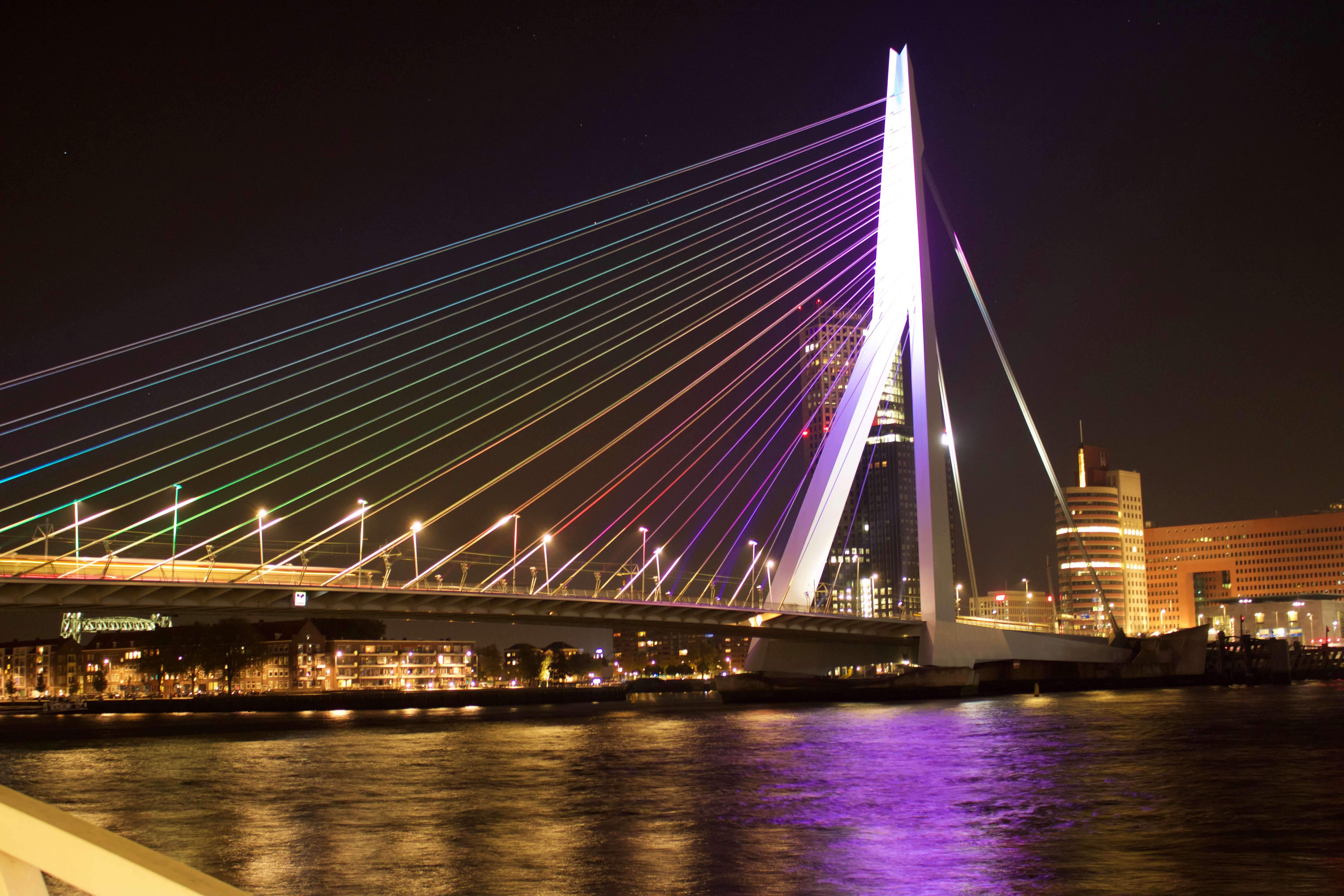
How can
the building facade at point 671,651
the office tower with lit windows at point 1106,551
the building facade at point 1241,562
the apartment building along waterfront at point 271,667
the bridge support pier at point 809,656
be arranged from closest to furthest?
1. the bridge support pier at point 809,656
2. the apartment building along waterfront at point 271,667
3. the building facade at point 671,651
4. the building facade at point 1241,562
5. the office tower with lit windows at point 1106,551

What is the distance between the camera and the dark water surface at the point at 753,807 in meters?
9.40

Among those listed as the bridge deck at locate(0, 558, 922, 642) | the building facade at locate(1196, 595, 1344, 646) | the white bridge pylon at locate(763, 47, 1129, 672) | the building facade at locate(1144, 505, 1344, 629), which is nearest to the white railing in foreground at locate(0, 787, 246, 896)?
the bridge deck at locate(0, 558, 922, 642)

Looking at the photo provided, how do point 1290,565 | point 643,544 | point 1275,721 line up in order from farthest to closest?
point 1290,565, point 643,544, point 1275,721

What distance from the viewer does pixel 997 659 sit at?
1793 inches

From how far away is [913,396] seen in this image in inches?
1574

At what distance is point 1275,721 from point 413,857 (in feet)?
90.8

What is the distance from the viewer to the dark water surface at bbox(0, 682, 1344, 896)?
30.8 ft

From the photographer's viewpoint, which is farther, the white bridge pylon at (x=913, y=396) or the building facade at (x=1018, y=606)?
the building facade at (x=1018, y=606)

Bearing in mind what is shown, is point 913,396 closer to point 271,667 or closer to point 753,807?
point 753,807

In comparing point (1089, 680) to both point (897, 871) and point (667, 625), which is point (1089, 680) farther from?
point (897, 871)

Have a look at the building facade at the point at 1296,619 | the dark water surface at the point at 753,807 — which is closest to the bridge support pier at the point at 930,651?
the dark water surface at the point at 753,807

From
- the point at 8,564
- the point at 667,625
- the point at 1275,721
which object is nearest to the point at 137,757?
the point at 8,564

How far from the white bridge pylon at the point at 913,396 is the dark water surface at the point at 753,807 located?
815 cm

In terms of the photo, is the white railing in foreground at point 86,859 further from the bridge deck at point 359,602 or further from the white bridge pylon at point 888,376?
the white bridge pylon at point 888,376
